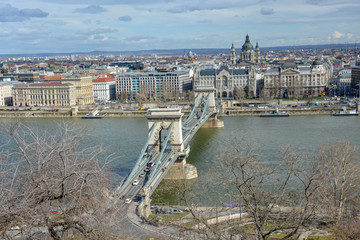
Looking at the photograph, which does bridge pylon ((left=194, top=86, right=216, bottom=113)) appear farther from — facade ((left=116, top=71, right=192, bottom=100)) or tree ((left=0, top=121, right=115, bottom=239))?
tree ((left=0, top=121, right=115, bottom=239))

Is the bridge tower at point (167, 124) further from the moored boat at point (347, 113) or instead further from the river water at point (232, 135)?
the moored boat at point (347, 113)

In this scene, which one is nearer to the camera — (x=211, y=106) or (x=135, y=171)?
(x=135, y=171)

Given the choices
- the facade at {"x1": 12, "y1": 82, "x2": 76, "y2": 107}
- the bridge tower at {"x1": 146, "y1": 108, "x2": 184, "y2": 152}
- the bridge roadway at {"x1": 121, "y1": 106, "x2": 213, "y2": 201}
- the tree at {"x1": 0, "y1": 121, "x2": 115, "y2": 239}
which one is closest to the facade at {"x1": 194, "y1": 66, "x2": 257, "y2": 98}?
the facade at {"x1": 12, "y1": 82, "x2": 76, "y2": 107}

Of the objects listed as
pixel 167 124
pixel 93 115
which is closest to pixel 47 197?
pixel 167 124

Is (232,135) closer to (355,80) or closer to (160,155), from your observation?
(160,155)

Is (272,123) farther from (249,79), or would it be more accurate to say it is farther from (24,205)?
(24,205)

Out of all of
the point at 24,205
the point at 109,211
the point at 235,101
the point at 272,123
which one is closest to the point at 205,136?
the point at 272,123
